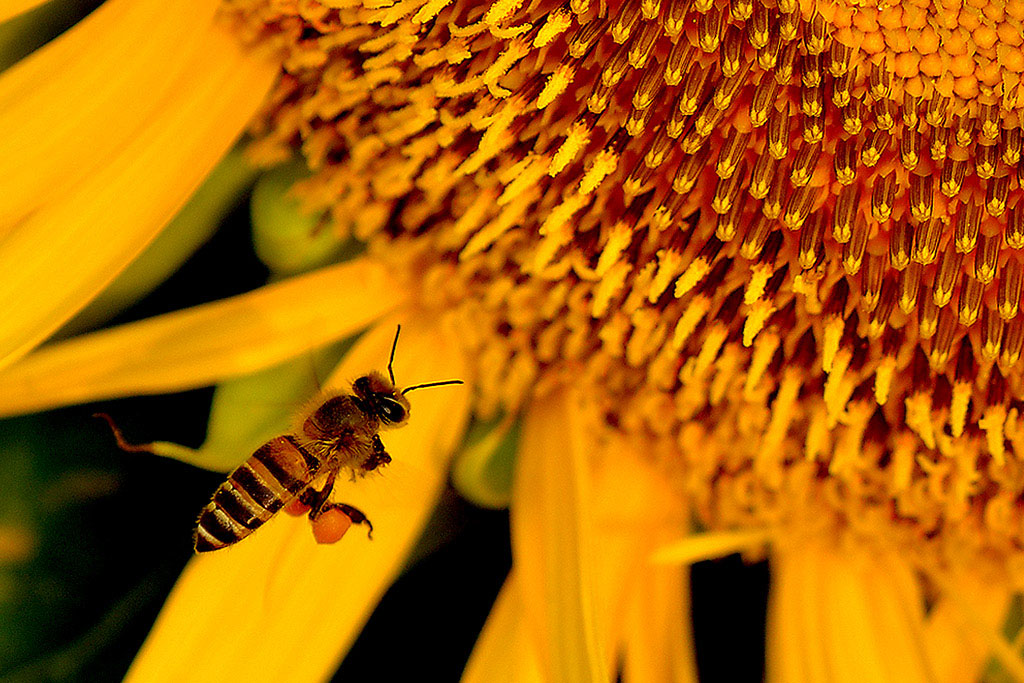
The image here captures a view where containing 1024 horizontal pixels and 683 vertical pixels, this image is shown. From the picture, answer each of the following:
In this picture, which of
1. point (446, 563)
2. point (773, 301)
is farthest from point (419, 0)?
point (446, 563)

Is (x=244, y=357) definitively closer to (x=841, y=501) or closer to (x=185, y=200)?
(x=185, y=200)

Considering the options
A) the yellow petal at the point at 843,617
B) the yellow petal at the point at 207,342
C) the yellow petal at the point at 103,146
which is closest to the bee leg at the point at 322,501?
the yellow petal at the point at 207,342

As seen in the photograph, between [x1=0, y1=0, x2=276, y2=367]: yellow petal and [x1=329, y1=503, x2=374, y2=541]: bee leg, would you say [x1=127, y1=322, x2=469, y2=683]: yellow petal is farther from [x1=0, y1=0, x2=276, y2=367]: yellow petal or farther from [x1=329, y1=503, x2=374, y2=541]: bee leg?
[x1=0, y1=0, x2=276, y2=367]: yellow petal

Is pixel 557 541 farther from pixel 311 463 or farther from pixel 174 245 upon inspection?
pixel 174 245

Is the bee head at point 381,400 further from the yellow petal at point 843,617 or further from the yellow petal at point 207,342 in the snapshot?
the yellow petal at point 843,617

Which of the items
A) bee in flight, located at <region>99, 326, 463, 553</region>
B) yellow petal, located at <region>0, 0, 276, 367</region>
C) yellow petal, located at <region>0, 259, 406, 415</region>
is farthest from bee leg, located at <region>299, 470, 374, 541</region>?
yellow petal, located at <region>0, 0, 276, 367</region>

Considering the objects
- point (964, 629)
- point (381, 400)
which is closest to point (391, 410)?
point (381, 400)
